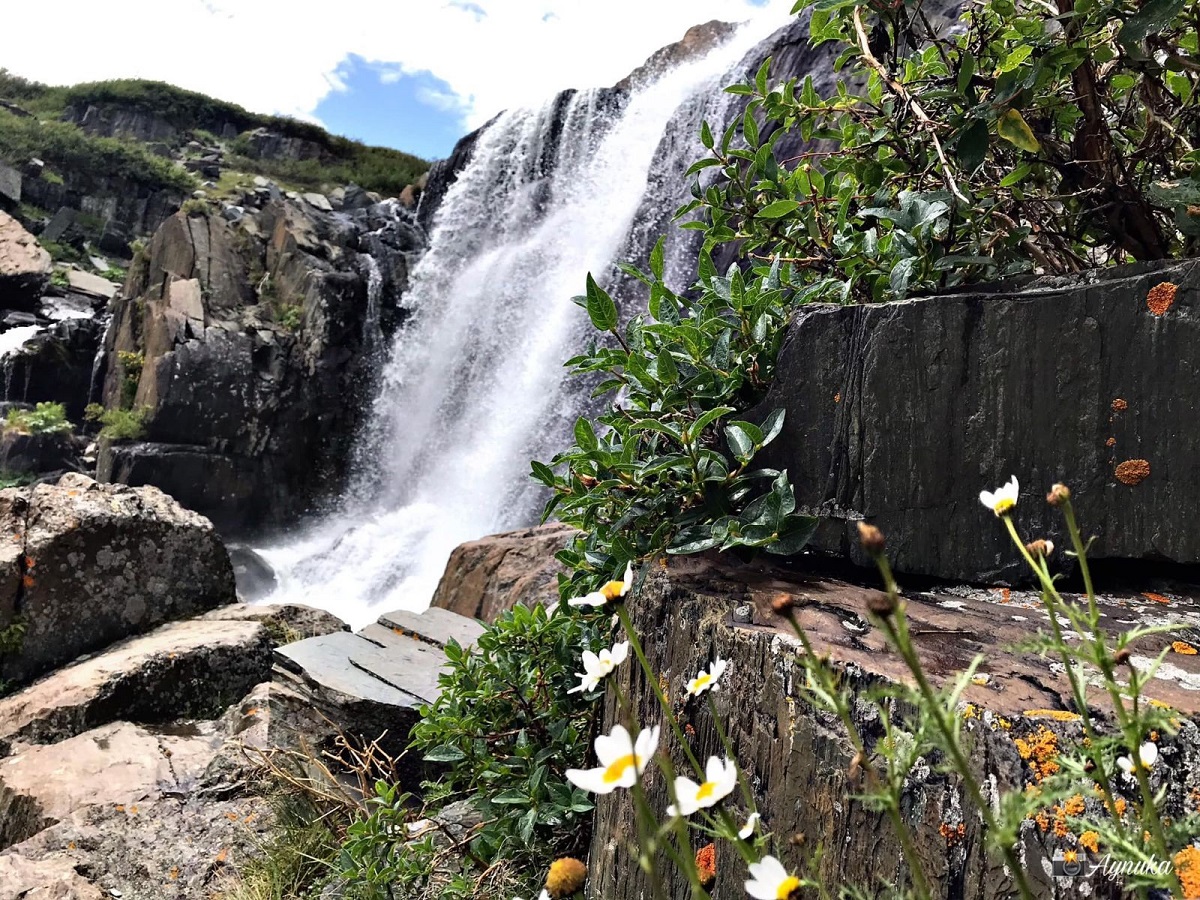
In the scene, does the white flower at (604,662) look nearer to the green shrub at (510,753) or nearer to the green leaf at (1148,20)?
the green shrub at (510,753)

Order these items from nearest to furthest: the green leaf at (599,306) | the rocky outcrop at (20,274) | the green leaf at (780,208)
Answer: the green leaf at (599,306)
the green leaf at (780,208)
the rocky outcrop at (20,274)

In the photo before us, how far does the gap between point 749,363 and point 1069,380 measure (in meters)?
0.65

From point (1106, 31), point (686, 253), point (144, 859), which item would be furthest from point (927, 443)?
point (686, 253)

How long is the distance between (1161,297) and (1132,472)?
34 cm

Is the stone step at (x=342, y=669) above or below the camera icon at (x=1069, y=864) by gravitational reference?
below

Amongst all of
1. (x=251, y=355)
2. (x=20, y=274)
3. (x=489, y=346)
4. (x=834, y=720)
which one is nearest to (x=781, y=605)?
(x=834, y=720)

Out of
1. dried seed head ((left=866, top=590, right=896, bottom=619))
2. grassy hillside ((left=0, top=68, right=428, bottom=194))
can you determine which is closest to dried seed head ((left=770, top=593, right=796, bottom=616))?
dried seed head ((left=866, top=590, right=896, bottom=619))

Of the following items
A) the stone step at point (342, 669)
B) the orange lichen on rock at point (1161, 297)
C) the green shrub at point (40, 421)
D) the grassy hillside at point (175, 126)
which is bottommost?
the green shrub at point (40, 421)

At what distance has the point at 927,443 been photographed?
1590mm

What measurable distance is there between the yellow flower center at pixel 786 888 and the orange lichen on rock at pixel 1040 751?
57 cm

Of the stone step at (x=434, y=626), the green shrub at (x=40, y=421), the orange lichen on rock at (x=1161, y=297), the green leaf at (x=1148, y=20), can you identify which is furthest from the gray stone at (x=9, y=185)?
the orange lichen on rock at (x=1161, y=297)

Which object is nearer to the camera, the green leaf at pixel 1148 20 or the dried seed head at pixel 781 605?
the dried seed head at pixel 781 605

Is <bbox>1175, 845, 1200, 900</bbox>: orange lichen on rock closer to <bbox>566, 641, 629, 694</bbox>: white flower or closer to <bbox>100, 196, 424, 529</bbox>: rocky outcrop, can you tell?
<bbox>566, 641, 629, 694</bbox>: white flower

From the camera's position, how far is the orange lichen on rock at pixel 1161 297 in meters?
1.42
